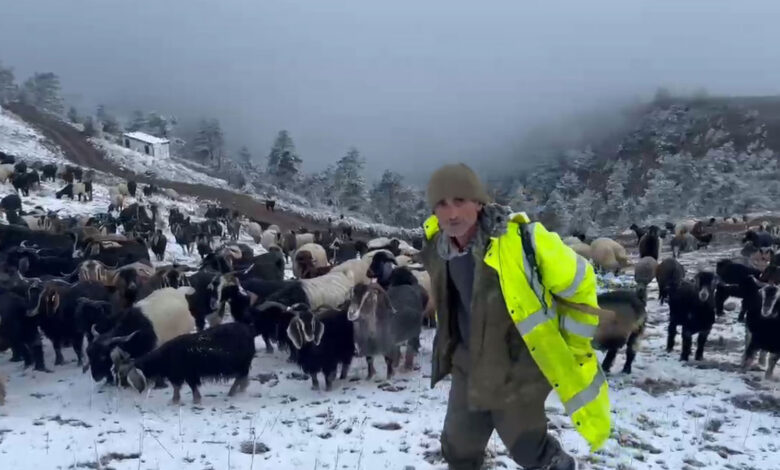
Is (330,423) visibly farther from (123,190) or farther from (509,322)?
(123,190)

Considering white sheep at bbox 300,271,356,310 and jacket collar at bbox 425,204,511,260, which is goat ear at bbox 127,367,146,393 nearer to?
white sheep at bbox 300,271,356,310

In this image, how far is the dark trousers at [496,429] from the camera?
4605mm

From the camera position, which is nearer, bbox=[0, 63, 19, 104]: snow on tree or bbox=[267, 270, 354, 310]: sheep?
bbox=[267, 270, 354, 310]: sheep

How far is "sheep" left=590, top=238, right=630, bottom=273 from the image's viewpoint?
2480 centimetres

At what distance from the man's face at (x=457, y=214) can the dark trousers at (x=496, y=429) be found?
984 mm

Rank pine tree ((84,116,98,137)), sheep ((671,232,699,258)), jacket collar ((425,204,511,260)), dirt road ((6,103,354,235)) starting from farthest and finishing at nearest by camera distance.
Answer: pine tree ((84,116,98,137))
dirt road ((6,103,354,235))
sheep ((671,232,699,258))
jacket collar ((425,204,511,260))

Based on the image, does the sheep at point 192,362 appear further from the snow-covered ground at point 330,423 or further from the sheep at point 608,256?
the sheep at point 608,256

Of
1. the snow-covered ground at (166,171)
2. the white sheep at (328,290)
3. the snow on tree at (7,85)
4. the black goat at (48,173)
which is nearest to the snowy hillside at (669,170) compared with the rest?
the snow-covered ground at (166,171)

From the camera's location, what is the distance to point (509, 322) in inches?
172

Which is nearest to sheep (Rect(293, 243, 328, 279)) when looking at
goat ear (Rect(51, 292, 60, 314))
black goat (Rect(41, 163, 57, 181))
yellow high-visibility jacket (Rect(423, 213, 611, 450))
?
goat ear (Rect(51, 292, 60, 314))

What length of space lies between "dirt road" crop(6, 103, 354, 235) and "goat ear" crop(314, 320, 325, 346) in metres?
39.6

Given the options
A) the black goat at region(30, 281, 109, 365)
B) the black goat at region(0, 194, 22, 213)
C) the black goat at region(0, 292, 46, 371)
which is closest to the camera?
the black goat at region(0, 292, 46, 371)

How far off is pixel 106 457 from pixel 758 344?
10.1 metres

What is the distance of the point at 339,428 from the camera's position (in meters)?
8.33
